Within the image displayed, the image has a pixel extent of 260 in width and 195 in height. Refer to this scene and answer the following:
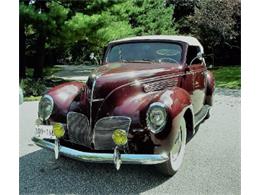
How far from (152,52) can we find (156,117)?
3.06ft

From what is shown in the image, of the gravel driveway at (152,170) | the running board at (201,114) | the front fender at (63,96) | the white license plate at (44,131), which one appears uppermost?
the front fender at (63,96)

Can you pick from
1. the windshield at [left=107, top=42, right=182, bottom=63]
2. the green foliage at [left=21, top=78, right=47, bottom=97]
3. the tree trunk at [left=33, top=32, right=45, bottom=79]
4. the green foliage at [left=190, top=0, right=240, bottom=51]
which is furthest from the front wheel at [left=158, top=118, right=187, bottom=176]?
the tree trunk at [left=33, top=32, right=45, bottom=79]

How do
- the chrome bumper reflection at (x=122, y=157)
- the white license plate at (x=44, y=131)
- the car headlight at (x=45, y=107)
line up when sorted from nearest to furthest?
1. the chrome bumper reflection at (x=122, y=157)
2. the white license plate at (x=44, y=131)
3. the car headlight at (x=45, y=107)

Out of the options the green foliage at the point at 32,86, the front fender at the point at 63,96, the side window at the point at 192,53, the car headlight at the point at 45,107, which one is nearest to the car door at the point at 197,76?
the side window at the point at 192,53

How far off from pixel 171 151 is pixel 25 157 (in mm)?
1365

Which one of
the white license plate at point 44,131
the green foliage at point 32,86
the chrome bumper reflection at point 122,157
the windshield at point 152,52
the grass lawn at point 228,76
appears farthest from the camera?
the green foliage at point 32,86

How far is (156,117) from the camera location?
Answer: 2738 mm

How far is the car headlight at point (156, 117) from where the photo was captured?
8.94 ft

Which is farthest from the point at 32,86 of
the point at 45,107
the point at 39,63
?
the point at 45,107

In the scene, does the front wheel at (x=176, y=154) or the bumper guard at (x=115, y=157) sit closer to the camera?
the bumper guard at (x=115, y=157)

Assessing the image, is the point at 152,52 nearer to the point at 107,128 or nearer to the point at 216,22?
the point at 216,22

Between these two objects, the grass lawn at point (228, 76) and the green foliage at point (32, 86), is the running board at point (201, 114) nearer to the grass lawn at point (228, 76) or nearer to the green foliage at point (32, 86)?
the grass lawn at point (228, 76)
